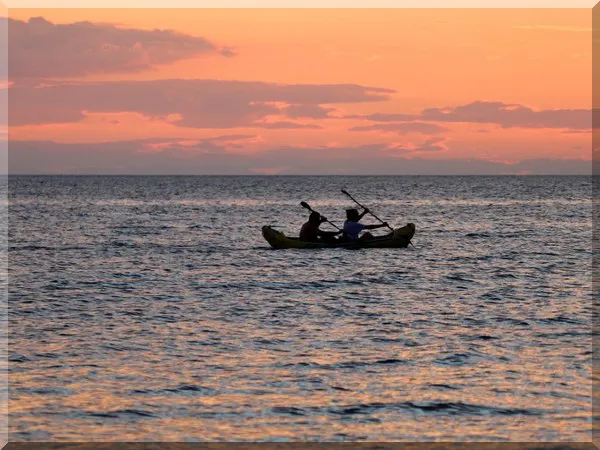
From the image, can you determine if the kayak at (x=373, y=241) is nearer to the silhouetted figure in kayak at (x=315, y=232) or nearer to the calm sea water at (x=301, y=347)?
the silhouetted figure in kayak at (x=315, y=232)

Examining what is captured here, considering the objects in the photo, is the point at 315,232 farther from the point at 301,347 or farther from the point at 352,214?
the point at 301,347

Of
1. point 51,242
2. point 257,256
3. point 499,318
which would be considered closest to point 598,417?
point 499,318

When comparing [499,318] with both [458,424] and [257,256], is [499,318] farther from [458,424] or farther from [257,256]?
[257,256]

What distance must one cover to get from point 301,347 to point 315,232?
678 inches

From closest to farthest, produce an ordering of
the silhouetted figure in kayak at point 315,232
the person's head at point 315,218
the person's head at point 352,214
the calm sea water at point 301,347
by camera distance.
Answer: the calm sea water at point 301,347
the person's head at point 352,214
the person's head at point 315,218
the silhouetted figure in kayak at point 315,232

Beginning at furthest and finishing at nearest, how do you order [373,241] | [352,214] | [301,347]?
[373,241], [352,214], [301,347]

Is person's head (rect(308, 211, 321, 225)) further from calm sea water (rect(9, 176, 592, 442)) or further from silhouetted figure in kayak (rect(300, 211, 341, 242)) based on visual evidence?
calm sea water (rect(9, 176, 592, 442))

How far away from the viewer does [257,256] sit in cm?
3541

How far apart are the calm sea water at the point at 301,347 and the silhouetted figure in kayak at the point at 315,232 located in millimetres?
662

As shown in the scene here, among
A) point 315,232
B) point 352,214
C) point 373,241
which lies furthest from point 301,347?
point 373,241

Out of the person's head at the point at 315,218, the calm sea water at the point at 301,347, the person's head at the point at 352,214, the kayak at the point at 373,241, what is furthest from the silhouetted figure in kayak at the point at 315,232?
the person's head at the point at 352,214

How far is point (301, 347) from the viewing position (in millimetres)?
16859

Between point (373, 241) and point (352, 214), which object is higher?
point (352, 214)

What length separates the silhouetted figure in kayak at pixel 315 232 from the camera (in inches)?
1315
